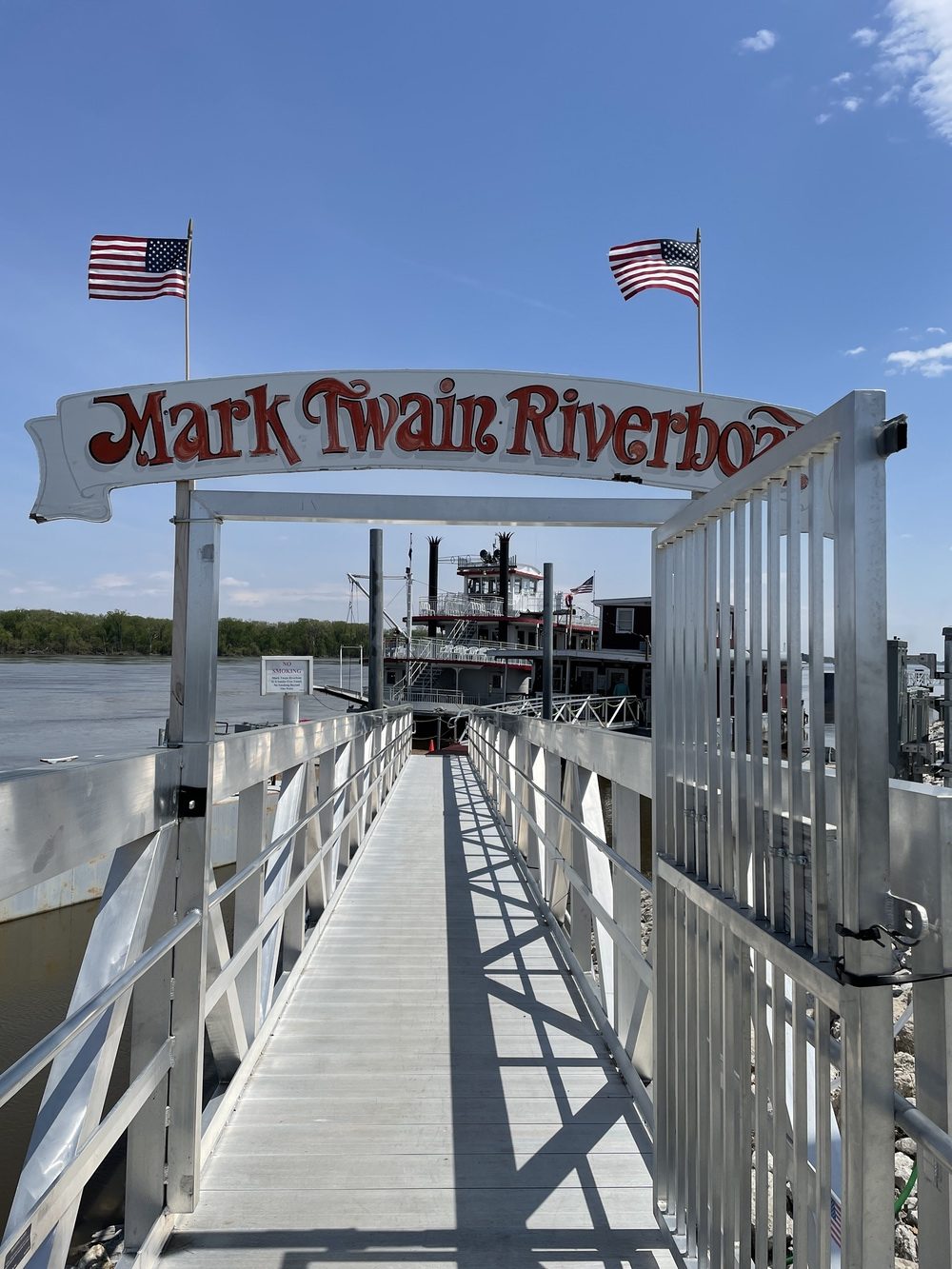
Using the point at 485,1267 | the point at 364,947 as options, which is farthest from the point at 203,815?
the point at 364,947

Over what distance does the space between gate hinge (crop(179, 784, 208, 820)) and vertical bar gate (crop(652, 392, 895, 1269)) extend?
131cm

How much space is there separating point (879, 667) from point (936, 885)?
0.34 metres

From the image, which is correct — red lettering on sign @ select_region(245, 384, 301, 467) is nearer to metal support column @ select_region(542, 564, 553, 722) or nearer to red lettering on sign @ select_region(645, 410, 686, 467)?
red lettering on sign @ select_region(645, 410, 686, 467)

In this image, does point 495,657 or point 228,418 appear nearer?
point 228,418

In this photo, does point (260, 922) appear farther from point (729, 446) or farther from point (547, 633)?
point (547, 633)

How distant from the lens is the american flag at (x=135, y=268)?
5.50m

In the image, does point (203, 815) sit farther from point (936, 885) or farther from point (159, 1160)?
point (936, 885)

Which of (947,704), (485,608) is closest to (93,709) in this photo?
(485,608)

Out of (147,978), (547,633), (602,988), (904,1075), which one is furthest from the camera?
(547,633)

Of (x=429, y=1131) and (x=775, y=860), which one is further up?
(x=775, y=860)

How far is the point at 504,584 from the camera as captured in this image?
146 feet

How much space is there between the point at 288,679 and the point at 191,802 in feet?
20.0

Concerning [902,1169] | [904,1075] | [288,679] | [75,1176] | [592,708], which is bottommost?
[902,1169]

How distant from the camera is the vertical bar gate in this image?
4.53ft
